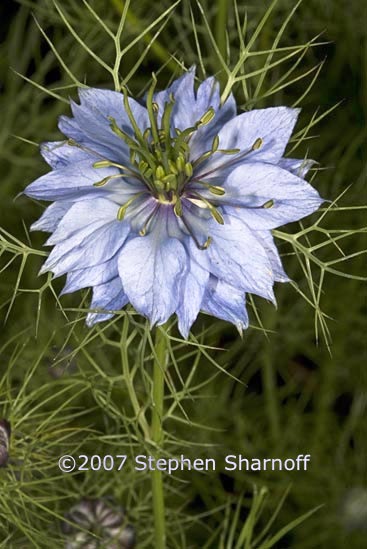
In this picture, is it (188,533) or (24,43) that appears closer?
(188,533)

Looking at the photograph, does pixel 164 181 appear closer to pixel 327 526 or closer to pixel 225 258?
pixel 225 258

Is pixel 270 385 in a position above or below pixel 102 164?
below

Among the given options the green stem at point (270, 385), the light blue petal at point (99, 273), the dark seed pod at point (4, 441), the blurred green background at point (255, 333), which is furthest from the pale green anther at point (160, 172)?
the green stem at point (270, 385)

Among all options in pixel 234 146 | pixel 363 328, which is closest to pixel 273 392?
pixel 363 328

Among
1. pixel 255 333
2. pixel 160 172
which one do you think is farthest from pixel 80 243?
pixel 255 333

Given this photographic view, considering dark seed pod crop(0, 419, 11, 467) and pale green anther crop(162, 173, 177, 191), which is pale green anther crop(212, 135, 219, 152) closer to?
pale green anther crop(162, 173, 177, 191)

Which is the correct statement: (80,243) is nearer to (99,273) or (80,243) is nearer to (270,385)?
(99,273)
